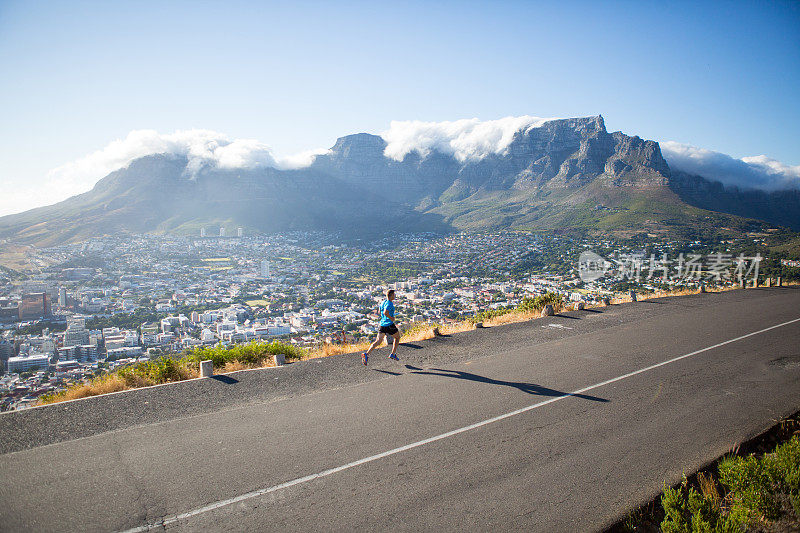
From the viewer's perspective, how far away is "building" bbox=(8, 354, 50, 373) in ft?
38.5

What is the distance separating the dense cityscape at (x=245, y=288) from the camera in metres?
15.8

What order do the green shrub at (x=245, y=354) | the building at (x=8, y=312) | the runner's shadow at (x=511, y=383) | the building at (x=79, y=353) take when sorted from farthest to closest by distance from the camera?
the building at (x=8, y=312)
the building at (x=79, y=353)
the green shrub at (x=245, y=354)
the runner's shadow at (x=511, y=383)

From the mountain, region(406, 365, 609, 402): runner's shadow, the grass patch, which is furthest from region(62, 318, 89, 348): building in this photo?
the mountain

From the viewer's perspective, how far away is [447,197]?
160 m

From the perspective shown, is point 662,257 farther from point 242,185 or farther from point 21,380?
point 242,185

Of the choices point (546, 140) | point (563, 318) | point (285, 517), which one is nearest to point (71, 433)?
point (285, 517)

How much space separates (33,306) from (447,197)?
150 m

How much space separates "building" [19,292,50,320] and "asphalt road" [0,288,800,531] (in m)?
18.7

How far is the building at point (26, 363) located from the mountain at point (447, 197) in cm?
4789

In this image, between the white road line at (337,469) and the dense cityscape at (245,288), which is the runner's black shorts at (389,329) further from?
the white road line at (337,469)

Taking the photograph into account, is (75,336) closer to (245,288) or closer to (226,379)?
(226,379)

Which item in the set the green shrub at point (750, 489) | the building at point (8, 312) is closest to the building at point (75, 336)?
the building at point (8, 312)

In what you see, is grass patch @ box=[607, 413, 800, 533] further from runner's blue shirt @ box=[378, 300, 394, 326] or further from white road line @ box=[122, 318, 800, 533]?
runner's blue shirt @ box=[378, 300, 394, 326]

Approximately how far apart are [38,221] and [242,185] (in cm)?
6729
